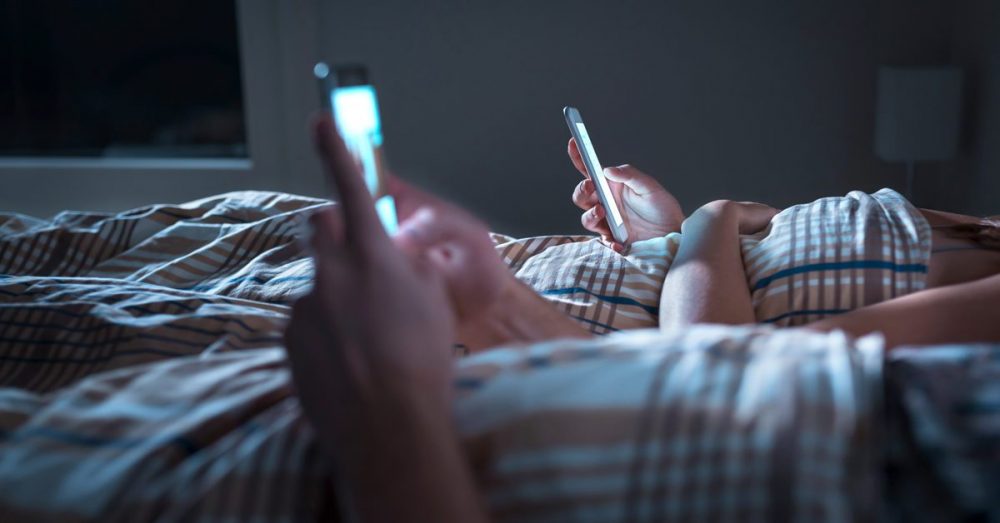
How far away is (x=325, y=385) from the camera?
458 mm

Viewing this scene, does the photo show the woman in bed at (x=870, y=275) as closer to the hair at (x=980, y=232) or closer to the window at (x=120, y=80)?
the hair at (x=980, y=232)

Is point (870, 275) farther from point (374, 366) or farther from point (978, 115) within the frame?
point (978, 115)

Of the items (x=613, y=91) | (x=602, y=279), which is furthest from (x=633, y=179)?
(x=613, y=91)

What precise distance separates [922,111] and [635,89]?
83 cm

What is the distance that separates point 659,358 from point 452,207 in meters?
0.22

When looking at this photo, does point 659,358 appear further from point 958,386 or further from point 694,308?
point 694,308

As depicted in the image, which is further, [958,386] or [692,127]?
[692,127]

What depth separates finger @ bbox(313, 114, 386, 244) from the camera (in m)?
0.46

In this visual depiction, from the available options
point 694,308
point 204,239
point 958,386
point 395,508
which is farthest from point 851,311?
point 204,239

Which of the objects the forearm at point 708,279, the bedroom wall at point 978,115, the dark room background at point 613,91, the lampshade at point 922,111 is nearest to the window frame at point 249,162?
the dark room background at point 613,91

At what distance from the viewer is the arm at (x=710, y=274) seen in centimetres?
88

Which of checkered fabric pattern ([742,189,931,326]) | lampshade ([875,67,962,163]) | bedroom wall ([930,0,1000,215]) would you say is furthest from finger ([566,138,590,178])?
bedroom wall ([930,0,1000,215])

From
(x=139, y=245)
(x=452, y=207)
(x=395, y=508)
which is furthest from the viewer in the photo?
(x=139, y=245)

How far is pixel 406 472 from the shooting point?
0.44m
